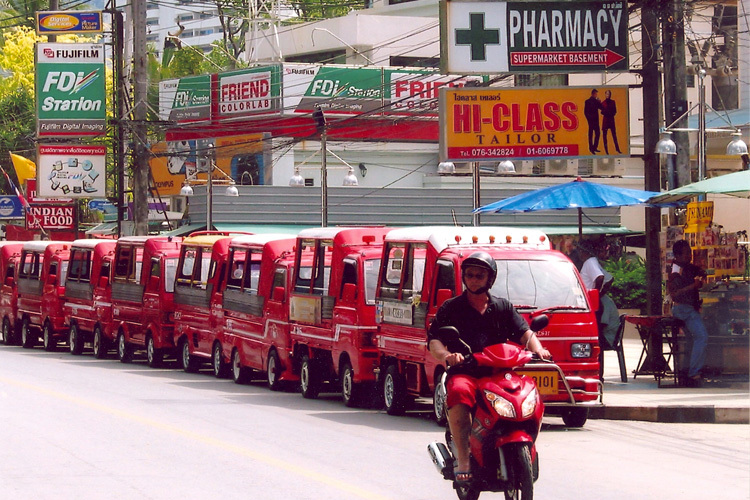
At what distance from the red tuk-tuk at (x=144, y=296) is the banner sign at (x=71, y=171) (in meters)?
15.3

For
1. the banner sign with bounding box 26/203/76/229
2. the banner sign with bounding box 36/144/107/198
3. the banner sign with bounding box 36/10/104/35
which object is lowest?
the banner sign with bounding box 26/203/76/229

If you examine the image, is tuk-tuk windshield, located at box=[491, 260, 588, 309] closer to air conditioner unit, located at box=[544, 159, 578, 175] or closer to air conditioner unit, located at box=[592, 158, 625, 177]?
air conditioner unit, located at box=[544, 159, 578, 175]

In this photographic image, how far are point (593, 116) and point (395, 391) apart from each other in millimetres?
7425

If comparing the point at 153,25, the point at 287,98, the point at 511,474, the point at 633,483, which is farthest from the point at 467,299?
the point at 153,25

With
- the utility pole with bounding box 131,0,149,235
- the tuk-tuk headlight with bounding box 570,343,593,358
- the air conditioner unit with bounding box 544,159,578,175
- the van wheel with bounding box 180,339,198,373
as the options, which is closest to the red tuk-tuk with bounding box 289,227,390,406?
the tuk-tuk headlight with bounding box 570,343,593,358

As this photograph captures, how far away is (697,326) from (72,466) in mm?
8882

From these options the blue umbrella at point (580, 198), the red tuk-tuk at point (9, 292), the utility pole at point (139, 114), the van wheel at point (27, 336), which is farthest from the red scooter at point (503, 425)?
the red tuk-tuk at point (9, 292)

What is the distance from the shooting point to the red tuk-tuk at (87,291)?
2781cm

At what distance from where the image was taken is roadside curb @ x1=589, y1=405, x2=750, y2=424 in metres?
14.6

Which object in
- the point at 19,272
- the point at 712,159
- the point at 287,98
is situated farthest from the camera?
the point at 287,98

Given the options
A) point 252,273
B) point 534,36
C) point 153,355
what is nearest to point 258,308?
point 252,273

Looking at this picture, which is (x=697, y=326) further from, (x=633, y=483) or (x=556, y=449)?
(x=633, y=483)

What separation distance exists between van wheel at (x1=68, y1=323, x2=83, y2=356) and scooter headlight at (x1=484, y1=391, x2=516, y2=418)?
22303mm

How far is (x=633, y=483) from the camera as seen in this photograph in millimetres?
10484
